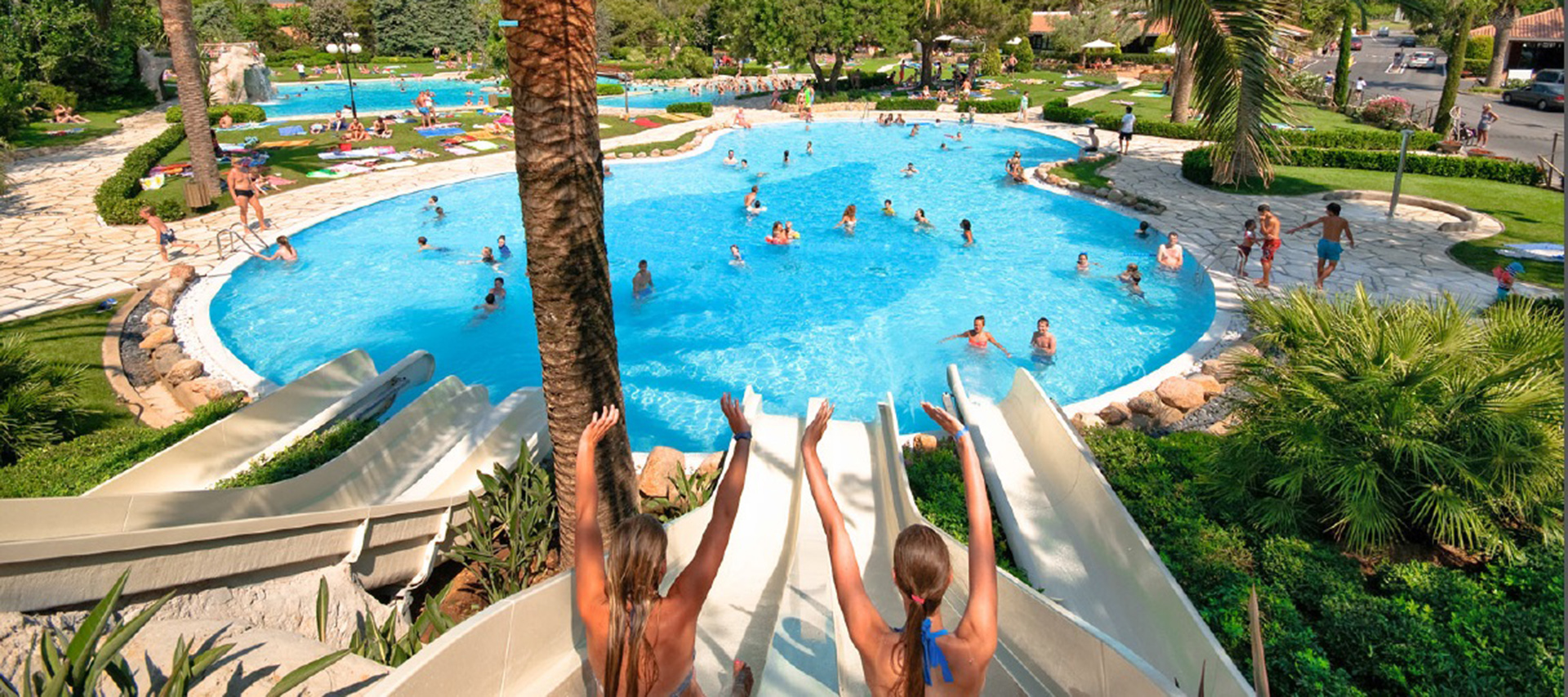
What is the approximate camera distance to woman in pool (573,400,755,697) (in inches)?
107

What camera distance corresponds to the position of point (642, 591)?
273 cm

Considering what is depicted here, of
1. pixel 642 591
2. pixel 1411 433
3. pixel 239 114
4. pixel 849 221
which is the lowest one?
pixel 849 221

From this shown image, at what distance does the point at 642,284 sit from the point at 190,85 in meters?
10.7

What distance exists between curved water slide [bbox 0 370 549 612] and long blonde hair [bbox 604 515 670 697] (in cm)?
320

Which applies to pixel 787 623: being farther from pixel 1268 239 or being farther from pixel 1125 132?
pixel 1125 132

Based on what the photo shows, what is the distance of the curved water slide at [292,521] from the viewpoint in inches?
158

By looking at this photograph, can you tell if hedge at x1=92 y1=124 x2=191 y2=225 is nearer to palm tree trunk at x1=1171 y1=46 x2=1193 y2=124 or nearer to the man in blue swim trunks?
the man in blue swim trunks

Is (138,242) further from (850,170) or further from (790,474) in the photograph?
(850,170)

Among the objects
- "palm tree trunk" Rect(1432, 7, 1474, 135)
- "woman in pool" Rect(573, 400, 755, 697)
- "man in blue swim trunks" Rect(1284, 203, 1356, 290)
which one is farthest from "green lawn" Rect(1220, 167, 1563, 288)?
"woman in pool" Rect(573, 400, 755, 697)

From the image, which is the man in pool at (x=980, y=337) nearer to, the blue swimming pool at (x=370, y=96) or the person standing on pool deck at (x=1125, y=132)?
the person standing on pool deck at (x=1125, y=132)

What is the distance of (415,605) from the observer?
249 inches

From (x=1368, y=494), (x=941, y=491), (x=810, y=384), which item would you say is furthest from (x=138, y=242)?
(x=1368, y=494)

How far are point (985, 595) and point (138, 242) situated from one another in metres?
18.9

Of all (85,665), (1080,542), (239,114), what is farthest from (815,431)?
(239,114)
